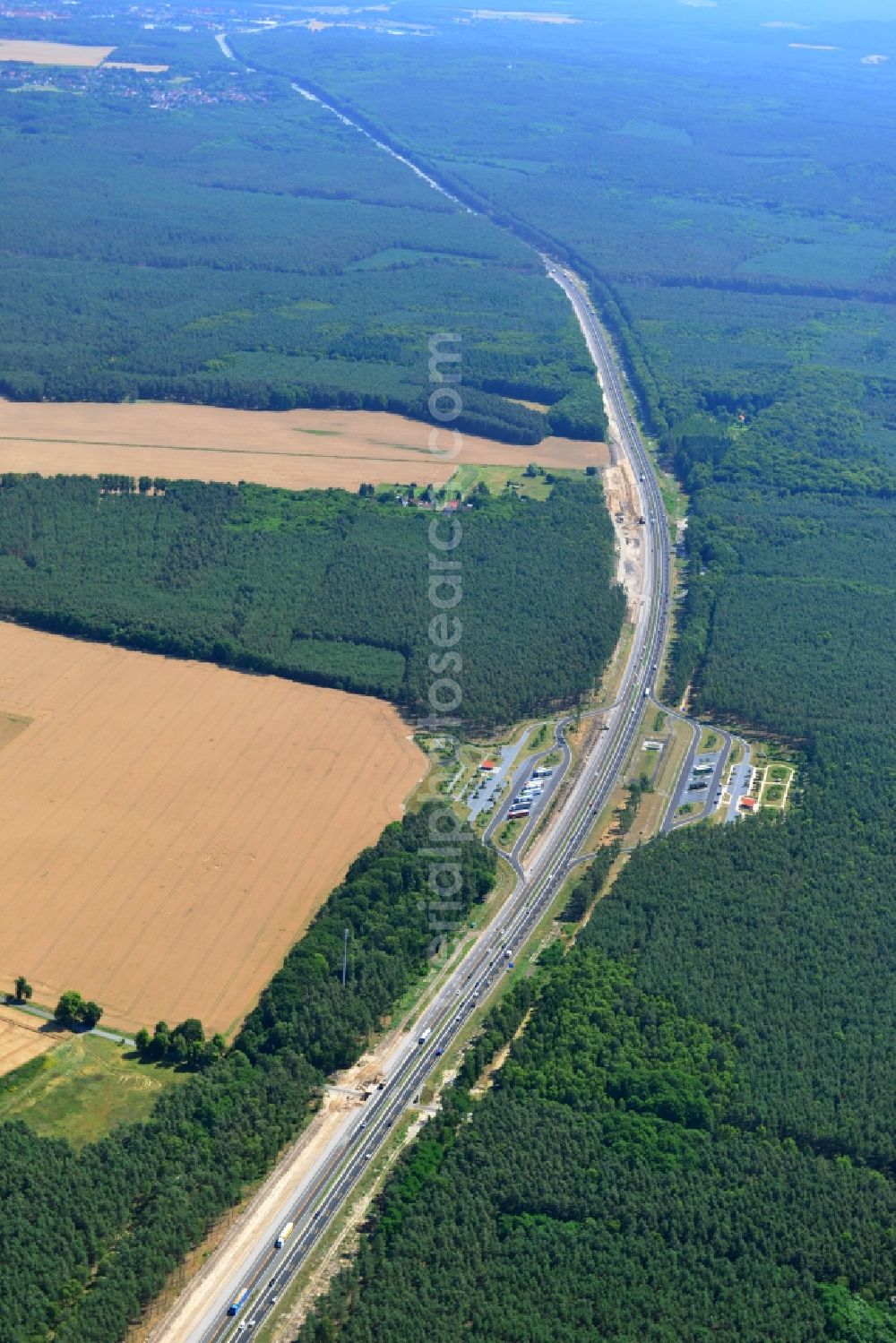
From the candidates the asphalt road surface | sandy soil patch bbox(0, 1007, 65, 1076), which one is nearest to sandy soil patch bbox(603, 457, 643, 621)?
the asphalt road surface

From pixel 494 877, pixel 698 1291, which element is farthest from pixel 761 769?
pixel 698 1291

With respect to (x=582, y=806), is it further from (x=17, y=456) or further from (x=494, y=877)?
(x=17, y=456)

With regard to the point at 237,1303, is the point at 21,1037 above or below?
above

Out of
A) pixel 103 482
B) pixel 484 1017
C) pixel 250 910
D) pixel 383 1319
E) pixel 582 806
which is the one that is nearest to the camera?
pixel 383 1319

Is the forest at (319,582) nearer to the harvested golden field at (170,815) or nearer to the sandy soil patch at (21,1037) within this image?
the harvested golden field at (170,815)

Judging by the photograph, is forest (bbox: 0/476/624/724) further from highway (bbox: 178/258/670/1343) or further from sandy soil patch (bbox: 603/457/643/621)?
highway (bbox: 178/258/670/1343)

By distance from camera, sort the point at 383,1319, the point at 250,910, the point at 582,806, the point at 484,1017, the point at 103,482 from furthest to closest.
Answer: the point at 103,482
the point at 582,806
the point at 250,910
the point at 484,1017
the point at 383,1319

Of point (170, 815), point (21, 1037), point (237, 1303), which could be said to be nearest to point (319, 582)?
point (170, 815)

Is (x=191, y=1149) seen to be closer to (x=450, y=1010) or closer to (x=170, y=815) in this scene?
(x=450, y=1010)
